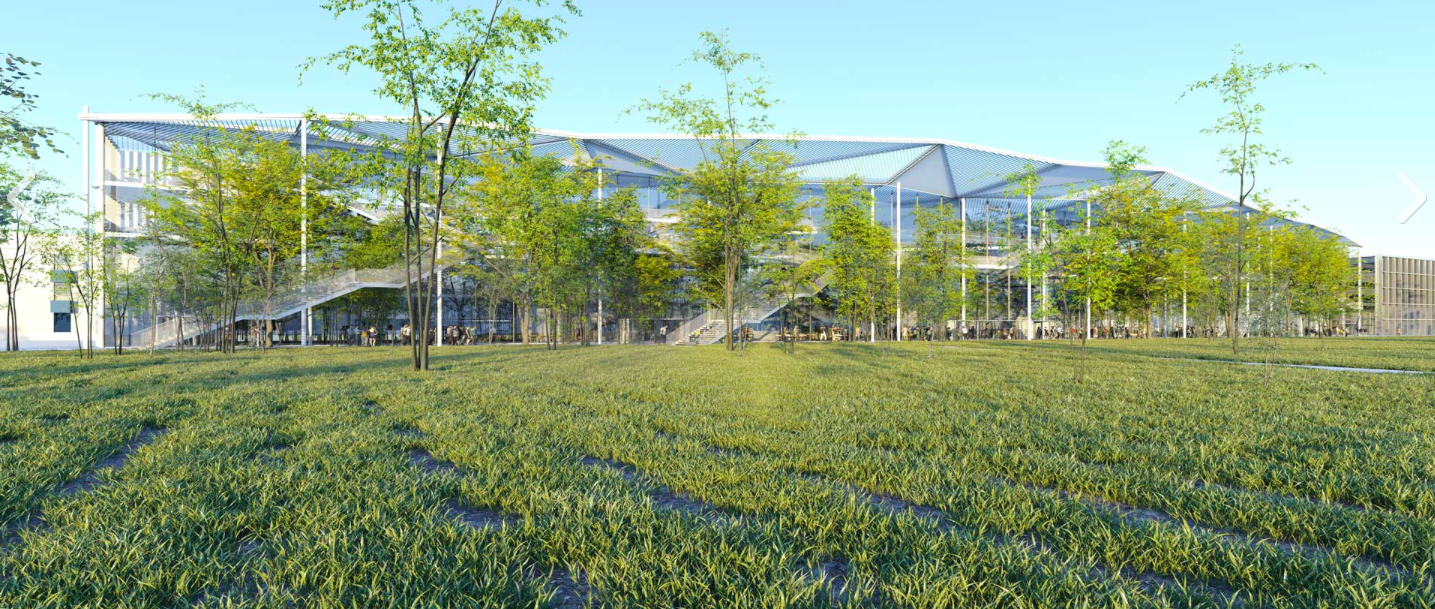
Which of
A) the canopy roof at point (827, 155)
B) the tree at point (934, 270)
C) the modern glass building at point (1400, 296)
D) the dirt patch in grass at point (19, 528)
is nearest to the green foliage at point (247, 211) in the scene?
the canopy roof at point (827, 155)

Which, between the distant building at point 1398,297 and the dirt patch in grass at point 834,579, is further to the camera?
the distant building at point 1398,297

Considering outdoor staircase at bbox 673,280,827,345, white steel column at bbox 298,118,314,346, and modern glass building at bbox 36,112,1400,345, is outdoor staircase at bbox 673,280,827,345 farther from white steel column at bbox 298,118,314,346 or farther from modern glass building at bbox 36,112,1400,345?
white steel column at bbox 298,118,314,346

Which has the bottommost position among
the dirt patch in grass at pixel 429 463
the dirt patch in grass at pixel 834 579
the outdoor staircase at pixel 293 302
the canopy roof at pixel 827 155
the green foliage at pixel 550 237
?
the dirt patch in grass at pixel 429 463

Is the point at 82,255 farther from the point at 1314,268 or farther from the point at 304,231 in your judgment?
the point at 1314,268

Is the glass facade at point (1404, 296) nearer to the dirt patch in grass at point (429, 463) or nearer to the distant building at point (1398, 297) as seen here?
the distant building at point (1398, 297)

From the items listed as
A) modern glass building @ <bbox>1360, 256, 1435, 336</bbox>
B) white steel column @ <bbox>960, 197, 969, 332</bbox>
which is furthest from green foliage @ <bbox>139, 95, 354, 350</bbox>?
modern glass building @ <bbox>1360, 256, 1435, 336</bbox>

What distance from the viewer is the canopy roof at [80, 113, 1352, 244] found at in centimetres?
3494

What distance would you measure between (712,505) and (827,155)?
4473cm

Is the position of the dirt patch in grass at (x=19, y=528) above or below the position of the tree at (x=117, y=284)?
below

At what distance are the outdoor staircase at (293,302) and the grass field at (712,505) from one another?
22.9 metres

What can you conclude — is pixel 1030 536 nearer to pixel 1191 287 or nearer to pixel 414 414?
pixel 414 414

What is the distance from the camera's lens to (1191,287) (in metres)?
43.0

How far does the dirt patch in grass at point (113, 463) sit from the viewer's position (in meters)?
4.06

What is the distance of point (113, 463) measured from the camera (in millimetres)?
4777
